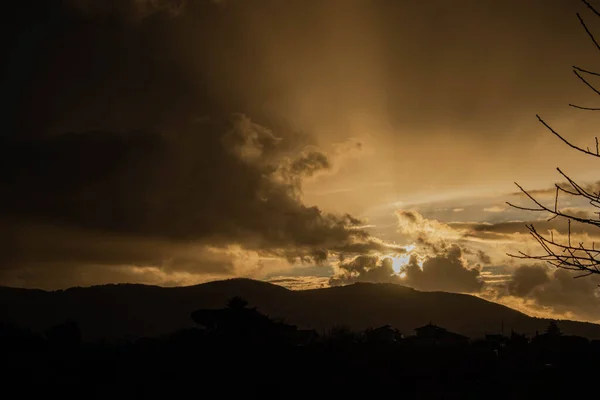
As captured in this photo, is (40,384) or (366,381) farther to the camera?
(366,381)

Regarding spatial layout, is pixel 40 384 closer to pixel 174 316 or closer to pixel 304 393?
pixel 304 393

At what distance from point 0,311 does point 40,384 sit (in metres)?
144

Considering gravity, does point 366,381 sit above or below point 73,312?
below

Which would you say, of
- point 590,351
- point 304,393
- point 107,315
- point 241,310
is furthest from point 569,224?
point 107,315

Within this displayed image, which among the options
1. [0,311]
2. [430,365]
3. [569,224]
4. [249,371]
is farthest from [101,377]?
[0,311]

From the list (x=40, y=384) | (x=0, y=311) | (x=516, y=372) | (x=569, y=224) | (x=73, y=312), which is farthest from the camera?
(x=73, y=312)

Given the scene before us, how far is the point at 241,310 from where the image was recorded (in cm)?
5122

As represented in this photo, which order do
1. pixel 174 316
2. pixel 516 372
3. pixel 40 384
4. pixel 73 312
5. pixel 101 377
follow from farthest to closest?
pixel 174 316
pixel 73 312
pixel 516 372
pixel 101 377
pixel 40 384

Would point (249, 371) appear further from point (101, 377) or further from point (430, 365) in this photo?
point (430, 365)

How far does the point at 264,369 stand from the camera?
38812mm

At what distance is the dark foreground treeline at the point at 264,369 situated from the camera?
116 ft

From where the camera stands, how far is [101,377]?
121 ft

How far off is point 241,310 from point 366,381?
15188 millimetres

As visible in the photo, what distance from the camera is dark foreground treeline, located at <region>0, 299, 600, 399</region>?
35.5 meters
